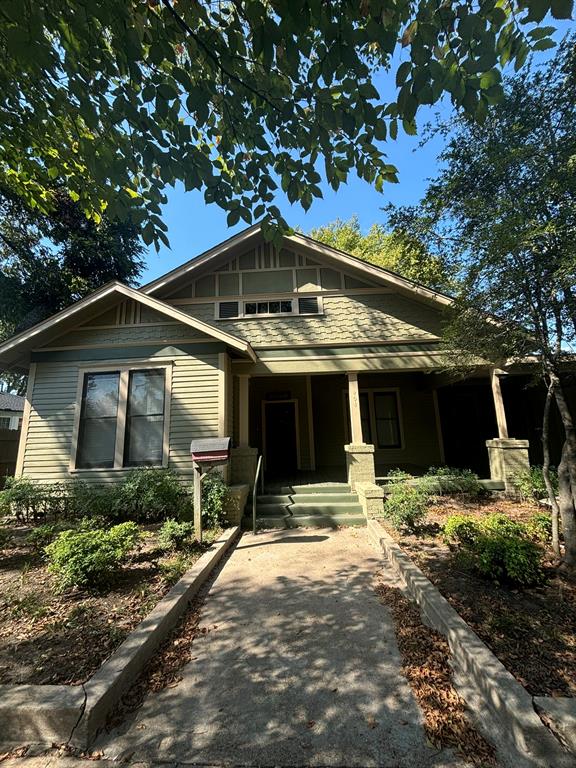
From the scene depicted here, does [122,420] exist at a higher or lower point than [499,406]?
lower

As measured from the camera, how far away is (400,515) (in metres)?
5.75

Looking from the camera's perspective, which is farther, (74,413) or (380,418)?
(380,418)

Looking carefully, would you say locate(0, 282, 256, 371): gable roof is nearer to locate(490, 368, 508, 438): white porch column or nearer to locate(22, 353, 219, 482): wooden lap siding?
locate(22, 353, 219, 482): wooden lap siding

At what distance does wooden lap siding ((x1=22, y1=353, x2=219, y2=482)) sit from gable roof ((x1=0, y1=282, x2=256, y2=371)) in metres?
0.54

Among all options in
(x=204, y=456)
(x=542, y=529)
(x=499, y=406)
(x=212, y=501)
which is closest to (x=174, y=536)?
(x=204, y=456)

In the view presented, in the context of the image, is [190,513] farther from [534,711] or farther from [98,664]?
[534,711]

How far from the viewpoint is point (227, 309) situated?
9.45m

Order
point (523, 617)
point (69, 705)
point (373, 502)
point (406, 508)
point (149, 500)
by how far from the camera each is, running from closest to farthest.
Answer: point (69, 705) < point (523, 617) < point (406, 508) < point (149, 500) < point (373, 502)

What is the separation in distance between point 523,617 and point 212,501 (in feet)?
15.6

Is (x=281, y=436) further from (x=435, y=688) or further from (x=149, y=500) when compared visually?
(x=435, y=688)

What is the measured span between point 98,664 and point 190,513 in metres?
3.87

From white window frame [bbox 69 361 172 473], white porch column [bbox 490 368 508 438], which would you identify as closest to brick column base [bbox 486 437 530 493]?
white porch column [bbox 490 368 508 438]

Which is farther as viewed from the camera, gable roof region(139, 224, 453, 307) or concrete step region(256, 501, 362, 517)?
gable roof region(139, 224, 453, 307)

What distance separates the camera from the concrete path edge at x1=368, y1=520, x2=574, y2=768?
1830mm
